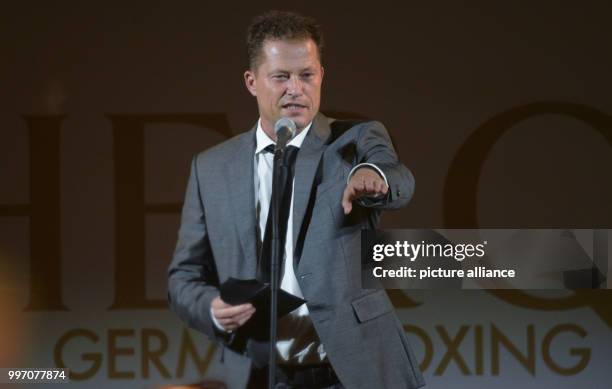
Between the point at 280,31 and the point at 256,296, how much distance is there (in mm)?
936

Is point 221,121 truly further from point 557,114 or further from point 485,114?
point 557,114

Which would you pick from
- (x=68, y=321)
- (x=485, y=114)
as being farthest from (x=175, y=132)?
(x=485, y=114)

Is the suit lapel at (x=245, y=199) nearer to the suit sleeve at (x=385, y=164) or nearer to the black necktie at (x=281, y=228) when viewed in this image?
the black necktie at (x=281, y=228)

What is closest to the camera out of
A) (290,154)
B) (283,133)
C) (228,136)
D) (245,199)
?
(283,133)

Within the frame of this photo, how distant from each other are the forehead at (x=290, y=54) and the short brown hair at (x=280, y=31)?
23 mm

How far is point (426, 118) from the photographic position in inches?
153

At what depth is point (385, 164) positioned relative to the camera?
264cm

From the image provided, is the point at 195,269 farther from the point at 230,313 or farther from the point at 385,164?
the point at 385,164

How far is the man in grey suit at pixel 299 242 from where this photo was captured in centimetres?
282

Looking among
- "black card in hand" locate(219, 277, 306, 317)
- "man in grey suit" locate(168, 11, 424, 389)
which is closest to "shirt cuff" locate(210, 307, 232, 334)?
"man in grey suit" locate(168, 11, 424, 389)

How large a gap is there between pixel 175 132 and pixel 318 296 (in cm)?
139
